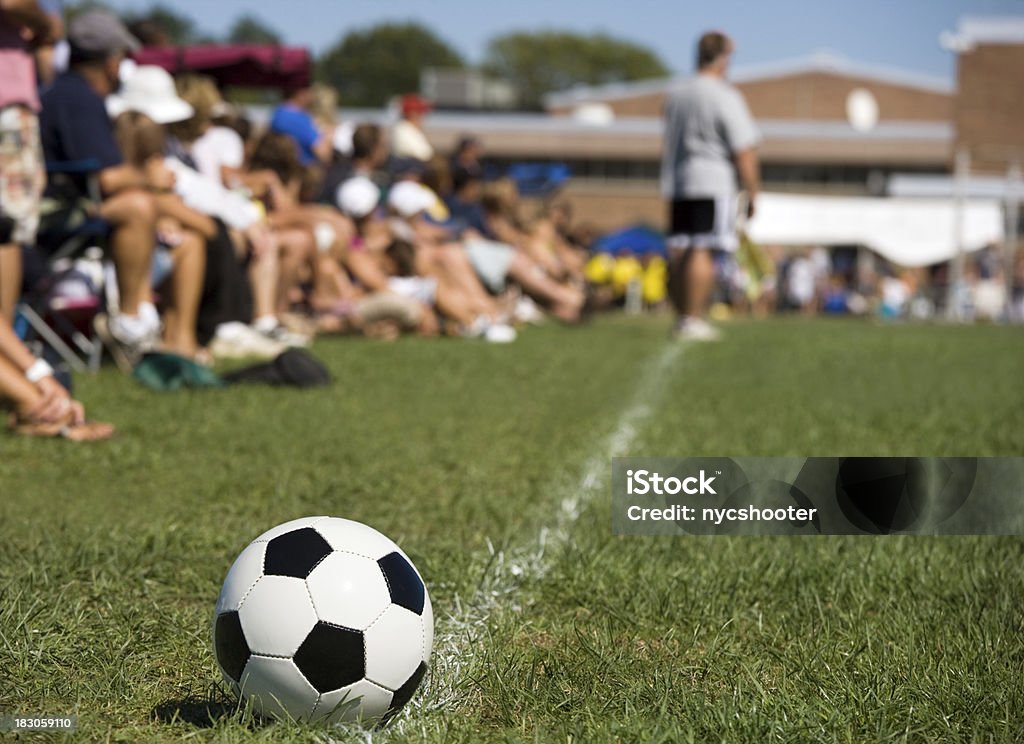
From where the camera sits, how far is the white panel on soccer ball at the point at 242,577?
252cm

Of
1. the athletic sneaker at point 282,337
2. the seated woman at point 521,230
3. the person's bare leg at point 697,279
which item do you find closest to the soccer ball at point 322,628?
the athletic sneaker at point 282,337

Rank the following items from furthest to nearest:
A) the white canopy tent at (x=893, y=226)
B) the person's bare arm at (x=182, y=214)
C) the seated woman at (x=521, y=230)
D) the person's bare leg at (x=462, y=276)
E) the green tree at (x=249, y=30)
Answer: the green tree at (x=249, y=30), the white canopy tent at (x=893, y=226), the seated woman at (x=521, y=230), the person's bare leg at (x=462, y=276), the person's bare arm at (x=182, y=214)

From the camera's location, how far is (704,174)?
38.9ft

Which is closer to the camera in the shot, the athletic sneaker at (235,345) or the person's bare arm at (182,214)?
the person's bare arm at (182,214)

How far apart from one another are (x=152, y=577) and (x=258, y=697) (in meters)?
1.20

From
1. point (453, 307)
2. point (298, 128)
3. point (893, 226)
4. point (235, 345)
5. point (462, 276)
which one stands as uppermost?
point (298, 128)

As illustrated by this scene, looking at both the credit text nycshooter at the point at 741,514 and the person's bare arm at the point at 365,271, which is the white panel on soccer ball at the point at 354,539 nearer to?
the credit text nycshooter at the point at 741,514

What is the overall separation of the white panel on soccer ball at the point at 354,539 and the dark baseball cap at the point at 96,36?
5.58 meters

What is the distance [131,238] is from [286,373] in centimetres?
116

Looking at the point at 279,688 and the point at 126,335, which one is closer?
the point at 279,688

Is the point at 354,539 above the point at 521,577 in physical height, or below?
above

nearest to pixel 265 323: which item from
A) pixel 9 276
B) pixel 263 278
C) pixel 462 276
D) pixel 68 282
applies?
pixel 263 278

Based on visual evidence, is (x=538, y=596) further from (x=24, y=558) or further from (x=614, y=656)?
(x=24, y=558)

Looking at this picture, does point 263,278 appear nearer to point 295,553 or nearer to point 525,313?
point 525,313
